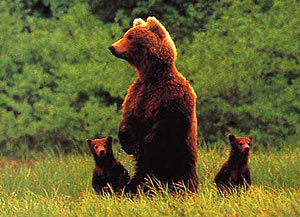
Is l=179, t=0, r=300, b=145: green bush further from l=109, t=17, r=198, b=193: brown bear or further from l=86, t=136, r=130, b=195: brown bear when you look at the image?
l=109, t=17, r=198, b=193: brown bear

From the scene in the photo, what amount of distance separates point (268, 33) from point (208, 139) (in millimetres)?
1583

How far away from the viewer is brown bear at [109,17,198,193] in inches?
209

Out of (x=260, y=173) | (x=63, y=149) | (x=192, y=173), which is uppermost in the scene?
(x=192, y=173)

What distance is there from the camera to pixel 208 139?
967 cm

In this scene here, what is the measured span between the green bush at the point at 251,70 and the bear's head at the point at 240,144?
11.0 feet

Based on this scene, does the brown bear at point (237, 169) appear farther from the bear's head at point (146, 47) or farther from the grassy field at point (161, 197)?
the bear's head at point (146, 47)

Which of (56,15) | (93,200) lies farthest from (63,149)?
(93,200)

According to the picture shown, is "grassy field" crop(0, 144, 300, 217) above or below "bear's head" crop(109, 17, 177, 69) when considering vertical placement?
below

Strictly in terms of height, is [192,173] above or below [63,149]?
above

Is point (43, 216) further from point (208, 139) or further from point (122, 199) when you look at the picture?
point (208, 139)

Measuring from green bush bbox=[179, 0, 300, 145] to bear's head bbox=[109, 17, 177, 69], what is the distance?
3.82 meters

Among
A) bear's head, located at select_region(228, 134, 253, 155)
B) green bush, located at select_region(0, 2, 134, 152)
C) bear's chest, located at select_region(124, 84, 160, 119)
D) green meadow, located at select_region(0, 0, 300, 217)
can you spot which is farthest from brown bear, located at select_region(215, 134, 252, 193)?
green bush, located at select_region(0, 2, 134, 152)

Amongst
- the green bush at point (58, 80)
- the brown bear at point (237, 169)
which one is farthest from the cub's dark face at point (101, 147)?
the green bush at point (58, 80)

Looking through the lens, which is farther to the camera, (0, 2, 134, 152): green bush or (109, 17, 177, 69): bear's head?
(0, 2, 134, 152): green bush
